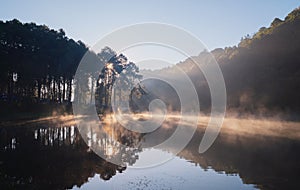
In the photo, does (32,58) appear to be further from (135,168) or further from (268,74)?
(268,74)

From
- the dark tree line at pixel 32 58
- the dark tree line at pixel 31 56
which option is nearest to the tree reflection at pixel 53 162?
the dark tree line at pixel 32 58

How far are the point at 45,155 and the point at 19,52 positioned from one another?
120 feet

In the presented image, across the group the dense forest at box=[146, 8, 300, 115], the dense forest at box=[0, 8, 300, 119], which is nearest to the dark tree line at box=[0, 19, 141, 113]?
the dense forest at box=[0, 8, 300, 119]

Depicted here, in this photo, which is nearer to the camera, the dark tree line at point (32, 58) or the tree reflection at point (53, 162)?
the tree reflection at point (53, 162)

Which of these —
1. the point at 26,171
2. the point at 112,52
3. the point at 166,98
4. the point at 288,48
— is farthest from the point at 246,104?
the point at 166,98

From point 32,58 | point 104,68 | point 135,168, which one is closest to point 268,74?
point 104,68

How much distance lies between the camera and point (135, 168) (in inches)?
577

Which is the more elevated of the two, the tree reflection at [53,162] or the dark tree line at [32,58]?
the dark tree line at [32,58]

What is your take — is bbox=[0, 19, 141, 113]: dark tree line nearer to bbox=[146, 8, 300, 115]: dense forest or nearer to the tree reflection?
the tree reflection

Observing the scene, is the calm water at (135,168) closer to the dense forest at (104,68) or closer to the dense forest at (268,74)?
the dense forest at (104,68)

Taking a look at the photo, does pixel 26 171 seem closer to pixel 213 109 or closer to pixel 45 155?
pixel 45 155

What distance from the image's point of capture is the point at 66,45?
191ft

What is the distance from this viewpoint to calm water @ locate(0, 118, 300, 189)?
11523 mm

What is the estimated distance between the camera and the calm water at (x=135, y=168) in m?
11.5
